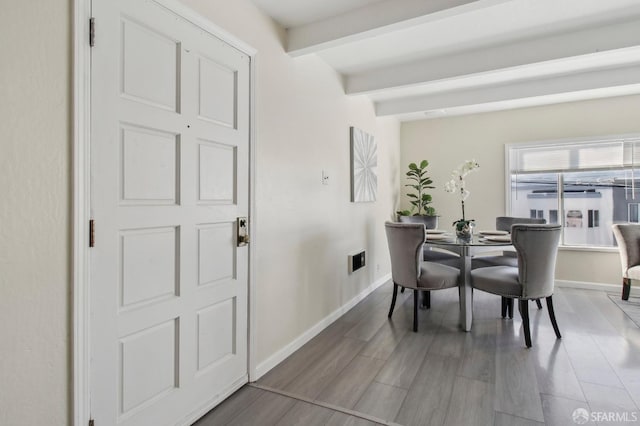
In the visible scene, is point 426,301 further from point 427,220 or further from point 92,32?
point 92,32

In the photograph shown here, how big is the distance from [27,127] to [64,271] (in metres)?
0.51

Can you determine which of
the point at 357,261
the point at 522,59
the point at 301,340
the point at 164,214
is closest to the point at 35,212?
the point at 164,214

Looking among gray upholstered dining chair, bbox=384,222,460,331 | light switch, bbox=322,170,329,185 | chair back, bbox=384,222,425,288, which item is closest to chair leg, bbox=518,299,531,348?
gray upholstered dining chair, bbox=384,222,460,331

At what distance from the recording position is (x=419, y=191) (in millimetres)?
5164

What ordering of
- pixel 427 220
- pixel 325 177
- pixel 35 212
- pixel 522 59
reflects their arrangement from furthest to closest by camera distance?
1. pixel 427 220
2. pixel 325 177
3. pixel 522 59
4. pixel 35 212

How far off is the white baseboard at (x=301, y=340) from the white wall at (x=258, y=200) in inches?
2.0

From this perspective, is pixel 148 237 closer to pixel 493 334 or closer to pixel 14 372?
pixel 14 372

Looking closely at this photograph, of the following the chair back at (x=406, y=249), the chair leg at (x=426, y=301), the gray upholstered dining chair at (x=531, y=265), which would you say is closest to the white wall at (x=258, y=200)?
the chair back at (x=406, y=249)

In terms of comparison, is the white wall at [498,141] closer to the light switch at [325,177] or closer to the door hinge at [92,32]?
the light switch at [325,177]

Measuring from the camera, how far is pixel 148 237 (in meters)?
1.52

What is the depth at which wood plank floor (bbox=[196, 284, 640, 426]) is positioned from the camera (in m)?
1.79

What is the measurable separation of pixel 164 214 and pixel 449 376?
201 centimetres

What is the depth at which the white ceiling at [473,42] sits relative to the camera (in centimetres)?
221

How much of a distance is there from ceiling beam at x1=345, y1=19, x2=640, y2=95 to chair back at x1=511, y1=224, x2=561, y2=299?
1.37 metres
